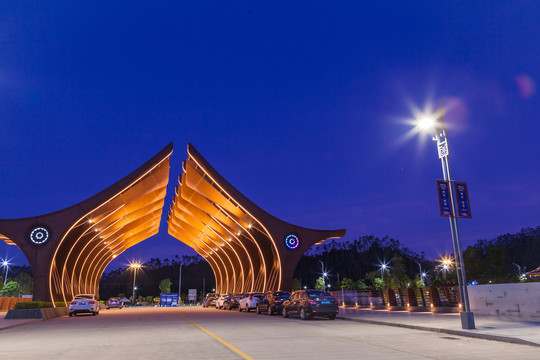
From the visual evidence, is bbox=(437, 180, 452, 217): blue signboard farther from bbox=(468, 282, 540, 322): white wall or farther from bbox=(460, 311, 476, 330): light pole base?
bbox=(468, 282, 540, 322): white wall

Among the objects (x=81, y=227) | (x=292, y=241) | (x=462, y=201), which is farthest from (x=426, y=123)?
(x=81, y=227)

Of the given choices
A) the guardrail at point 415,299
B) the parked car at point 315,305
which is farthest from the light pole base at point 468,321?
the guardrail at point 415,299

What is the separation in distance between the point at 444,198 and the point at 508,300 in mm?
5657

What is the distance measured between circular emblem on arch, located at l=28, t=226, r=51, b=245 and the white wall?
29.5 meters

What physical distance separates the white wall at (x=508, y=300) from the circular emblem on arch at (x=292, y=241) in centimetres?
2095

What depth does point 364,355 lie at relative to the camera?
30.2ft

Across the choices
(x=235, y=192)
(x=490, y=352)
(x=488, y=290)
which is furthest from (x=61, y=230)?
(x=490, y=352)

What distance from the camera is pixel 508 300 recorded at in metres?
17.8

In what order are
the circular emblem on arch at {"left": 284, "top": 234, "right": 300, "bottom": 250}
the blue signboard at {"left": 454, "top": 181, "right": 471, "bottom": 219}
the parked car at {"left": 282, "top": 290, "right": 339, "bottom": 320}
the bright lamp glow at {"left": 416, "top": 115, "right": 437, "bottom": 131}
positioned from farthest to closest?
the circular emblem on arch at {"left": 284, "top": 234, "right": 300, "bottom": 250} → the parked car at {"left": 282, "top": 290, "right": 339, "bottom": 320} → the bright lamp glow at {"left": 416, "top": 115, "right": 437, "bottom": 131} → the blue signboard at {"left": 454, "top": 181, "right": 471, "bottom": 219}

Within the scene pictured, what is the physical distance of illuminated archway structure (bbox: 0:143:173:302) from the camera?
33.7 m

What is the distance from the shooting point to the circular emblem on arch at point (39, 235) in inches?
1331

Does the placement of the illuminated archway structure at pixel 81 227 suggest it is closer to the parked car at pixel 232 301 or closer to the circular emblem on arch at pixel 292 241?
the circular emblem on arch at pixel 292 241

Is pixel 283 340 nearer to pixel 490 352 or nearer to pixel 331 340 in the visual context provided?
pixel 331 340

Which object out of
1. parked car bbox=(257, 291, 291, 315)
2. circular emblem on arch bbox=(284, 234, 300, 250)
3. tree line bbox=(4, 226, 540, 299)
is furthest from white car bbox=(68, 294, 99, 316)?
tree line bbox=(4, 226, 540, 299)
